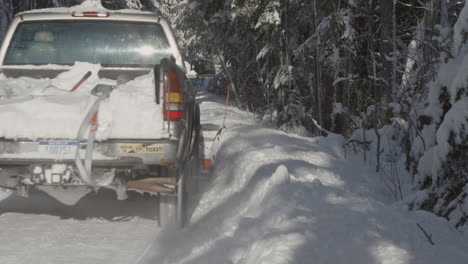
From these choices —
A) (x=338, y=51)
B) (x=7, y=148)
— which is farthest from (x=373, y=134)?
(x=7, y=148)

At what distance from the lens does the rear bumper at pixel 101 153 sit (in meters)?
4.73

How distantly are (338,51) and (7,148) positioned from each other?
10069 millimetres

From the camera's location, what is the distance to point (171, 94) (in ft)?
15.9

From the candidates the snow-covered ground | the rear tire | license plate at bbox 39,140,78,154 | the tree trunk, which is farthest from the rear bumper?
the tree trunk

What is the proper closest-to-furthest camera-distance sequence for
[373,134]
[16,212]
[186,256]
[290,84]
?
[186,256] → [16,212] → [373,134] → [290,84]

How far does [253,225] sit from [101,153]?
1425 millimetres

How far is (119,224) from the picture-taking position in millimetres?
5734

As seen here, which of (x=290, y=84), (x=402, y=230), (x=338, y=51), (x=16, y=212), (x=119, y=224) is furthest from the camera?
(x=290, y=84)

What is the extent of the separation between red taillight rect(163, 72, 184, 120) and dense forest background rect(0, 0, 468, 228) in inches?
93.4

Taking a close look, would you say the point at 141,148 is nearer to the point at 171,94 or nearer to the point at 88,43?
the point at 171,94

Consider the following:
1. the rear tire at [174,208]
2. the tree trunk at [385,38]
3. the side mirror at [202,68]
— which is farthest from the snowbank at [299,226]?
the tree trunk at [385,38]

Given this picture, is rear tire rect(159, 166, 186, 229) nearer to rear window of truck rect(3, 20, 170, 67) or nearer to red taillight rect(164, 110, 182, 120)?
A: red taillight rect(164, 110, 182, 120)

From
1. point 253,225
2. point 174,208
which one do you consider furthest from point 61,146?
point 253,225

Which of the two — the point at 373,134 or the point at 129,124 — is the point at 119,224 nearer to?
the point at 129,124
